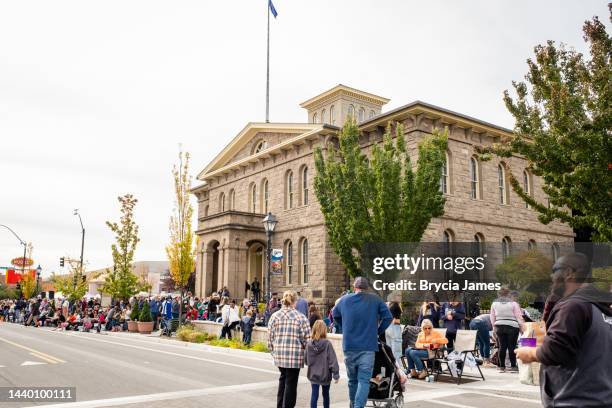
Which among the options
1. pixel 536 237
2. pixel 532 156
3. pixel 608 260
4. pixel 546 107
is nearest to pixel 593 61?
pixel 546 107

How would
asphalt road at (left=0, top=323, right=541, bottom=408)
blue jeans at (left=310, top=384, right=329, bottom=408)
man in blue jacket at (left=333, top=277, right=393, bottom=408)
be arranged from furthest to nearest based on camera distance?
asphalt road at (left=0, top=323, right=541, bottom=408)
blue jeans at (left=310, top=384, right=329, bottom=408)
man in blue jacket at (left=333, top=277, right=393, bottom=408)

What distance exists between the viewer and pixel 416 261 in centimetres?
2302

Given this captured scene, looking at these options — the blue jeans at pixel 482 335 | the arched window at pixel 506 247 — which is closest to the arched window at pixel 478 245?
the arched window at pixel 506 247

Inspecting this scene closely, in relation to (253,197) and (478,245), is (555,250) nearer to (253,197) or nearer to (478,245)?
(478,245)

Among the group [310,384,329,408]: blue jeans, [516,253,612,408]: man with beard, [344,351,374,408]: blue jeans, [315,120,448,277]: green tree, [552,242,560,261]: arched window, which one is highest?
[315,120,448,277]: green tree

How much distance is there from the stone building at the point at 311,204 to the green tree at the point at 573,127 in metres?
12.7

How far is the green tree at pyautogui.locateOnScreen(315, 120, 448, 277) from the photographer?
20.6 m

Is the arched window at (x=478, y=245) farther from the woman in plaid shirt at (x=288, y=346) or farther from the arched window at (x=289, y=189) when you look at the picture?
the woman in plaid shirt at (x=288, y=346)

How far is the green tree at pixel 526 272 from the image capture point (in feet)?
82.7

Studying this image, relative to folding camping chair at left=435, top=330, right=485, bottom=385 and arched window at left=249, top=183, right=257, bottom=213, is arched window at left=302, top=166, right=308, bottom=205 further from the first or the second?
folding camping chair at left=435, top=330, right=485, bottom=385

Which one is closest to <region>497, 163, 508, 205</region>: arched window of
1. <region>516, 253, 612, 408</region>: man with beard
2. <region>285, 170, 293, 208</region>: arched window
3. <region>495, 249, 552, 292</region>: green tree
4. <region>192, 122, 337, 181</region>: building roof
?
<region>495, 249, 552, 292</region>: green tree

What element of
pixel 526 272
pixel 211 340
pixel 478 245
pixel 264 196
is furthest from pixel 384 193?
pixel 264 196

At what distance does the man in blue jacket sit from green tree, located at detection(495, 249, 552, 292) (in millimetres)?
19530

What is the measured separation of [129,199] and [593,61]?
2590cm
